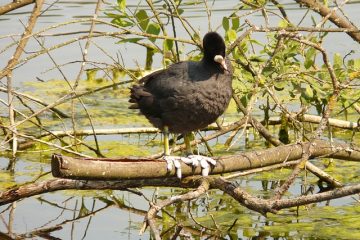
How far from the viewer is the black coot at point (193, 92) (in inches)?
187

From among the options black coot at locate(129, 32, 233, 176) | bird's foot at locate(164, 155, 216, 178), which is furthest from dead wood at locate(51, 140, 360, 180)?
black coot at locate(129, 32, 233, 176)

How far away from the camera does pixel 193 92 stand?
476 centimetres

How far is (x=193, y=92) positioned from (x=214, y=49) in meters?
0.26

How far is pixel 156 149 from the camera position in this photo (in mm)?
7070

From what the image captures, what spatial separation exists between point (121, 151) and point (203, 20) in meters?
3.20

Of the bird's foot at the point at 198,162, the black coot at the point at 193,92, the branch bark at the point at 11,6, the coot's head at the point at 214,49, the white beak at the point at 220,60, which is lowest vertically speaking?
the bird's foot at the point at 198,162

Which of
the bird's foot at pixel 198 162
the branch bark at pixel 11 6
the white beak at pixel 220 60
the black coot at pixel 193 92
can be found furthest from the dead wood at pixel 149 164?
the branch bark at pixel 11 6

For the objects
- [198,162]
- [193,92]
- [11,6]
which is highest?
[11,6]

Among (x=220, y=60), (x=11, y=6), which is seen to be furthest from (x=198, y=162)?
(x=11, y=6)

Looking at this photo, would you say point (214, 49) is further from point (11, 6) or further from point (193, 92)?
Result: point (11, 6)

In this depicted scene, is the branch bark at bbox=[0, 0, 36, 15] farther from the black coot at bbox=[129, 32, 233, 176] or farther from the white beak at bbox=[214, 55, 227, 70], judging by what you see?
the white beak at bbox=[214, 55, 227, 70]

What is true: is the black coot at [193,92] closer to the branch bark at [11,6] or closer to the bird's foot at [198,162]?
the bird's foot at [198,162]

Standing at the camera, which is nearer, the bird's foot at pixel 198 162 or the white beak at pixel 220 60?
the bird's foot at pixel 198 162

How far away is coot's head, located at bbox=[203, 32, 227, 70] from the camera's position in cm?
482
